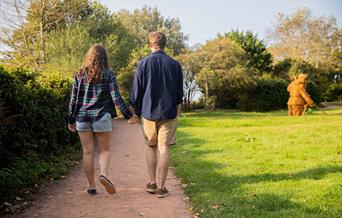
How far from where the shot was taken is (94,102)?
491 centimetres

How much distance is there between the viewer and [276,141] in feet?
34.4

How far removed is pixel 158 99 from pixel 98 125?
0.84 meters

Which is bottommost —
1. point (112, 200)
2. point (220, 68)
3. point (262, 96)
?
point (112, 200)

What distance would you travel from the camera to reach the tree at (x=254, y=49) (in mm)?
39312

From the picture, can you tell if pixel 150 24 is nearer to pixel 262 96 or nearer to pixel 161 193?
pixel 262 96

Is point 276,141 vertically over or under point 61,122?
under

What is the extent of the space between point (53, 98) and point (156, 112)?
3448mm

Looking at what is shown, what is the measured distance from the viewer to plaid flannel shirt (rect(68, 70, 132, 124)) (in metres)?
4.89

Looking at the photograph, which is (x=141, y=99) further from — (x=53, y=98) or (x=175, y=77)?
(x=53, y=98)

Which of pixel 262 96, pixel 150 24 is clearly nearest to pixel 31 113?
pixel 262 96

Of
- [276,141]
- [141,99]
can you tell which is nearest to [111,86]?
[141,99]

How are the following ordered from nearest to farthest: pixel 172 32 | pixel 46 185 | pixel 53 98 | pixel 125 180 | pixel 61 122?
pixel 46 185 < pixel 125 180 < pixel 53 98 < pixel 61 122 < pixel 172 32

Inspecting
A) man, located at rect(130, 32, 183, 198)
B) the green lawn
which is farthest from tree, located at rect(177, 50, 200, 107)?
man, located at rect(130, 32, 183, 198)

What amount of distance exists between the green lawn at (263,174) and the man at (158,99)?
2.53ft
